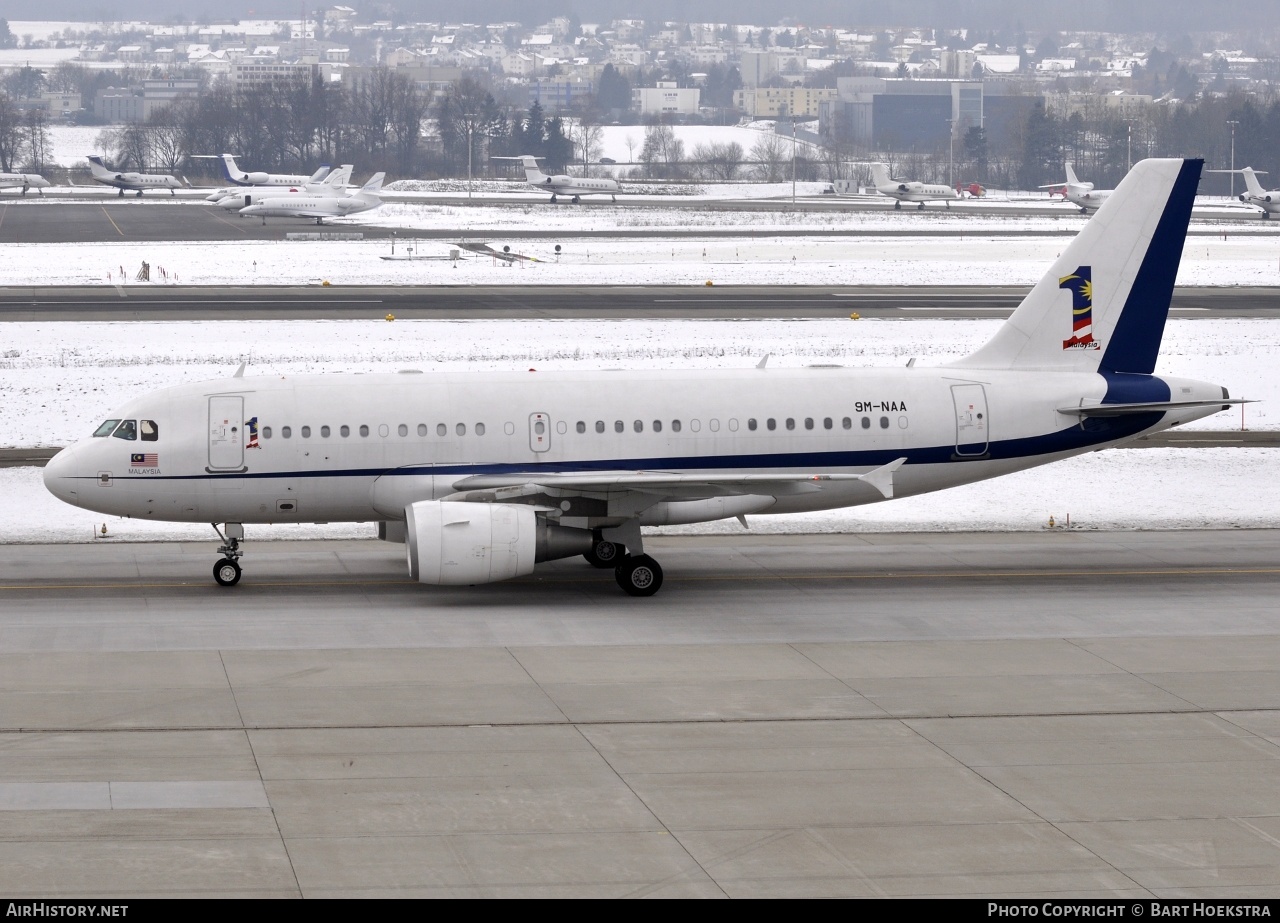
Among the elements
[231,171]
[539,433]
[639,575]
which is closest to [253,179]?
[231,171]

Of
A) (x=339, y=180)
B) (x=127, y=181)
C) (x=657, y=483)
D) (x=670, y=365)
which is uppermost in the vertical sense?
(x=339, y=180)

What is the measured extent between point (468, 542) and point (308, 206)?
10941cm

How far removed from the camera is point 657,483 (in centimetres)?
2930

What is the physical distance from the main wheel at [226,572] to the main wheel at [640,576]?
7.05m

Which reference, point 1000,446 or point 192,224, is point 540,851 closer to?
point 1000,446

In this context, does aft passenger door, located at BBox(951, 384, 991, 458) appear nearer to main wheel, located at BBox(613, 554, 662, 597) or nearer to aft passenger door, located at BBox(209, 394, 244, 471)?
main wheel, located at BBox(613, 554, 662, 597)

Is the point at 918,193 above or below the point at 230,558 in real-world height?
above

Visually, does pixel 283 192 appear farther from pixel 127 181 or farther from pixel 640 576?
pixel 640 576

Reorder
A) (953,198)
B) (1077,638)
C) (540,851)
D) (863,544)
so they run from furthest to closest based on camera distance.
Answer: (953,198) → (863,544) → (1077,638) → (540,851)

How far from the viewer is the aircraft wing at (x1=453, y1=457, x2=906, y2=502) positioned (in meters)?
29.3

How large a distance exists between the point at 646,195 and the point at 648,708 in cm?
16484

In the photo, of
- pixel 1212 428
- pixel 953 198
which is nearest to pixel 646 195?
pixel 953 198

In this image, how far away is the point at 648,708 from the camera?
910 inches

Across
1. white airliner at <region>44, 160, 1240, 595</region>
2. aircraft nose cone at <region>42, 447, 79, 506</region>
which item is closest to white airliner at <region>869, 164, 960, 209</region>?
white airliner at <region>44, 160, 1240, 595</region>
